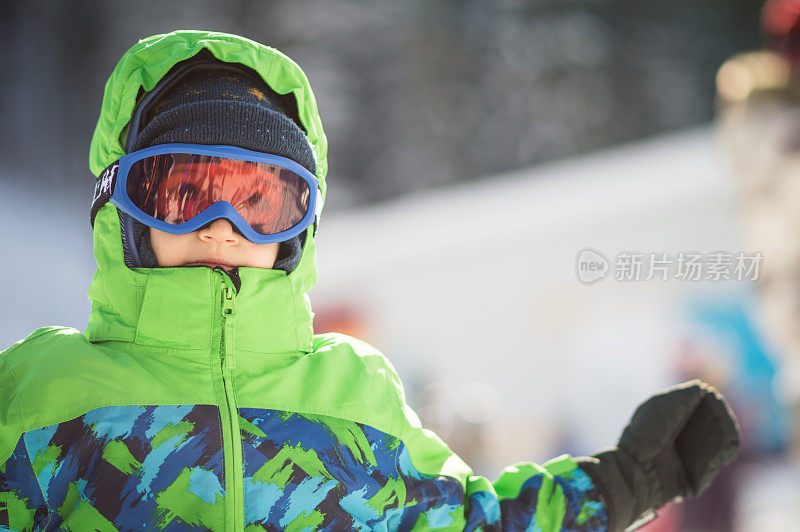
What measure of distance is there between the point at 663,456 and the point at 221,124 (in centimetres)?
93

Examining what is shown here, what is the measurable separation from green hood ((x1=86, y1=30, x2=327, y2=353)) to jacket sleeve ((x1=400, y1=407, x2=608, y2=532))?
259 millimetres

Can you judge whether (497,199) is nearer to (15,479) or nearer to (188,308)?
(188,308)

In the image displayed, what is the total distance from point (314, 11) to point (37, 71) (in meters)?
3.46

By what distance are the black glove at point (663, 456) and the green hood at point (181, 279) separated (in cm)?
57

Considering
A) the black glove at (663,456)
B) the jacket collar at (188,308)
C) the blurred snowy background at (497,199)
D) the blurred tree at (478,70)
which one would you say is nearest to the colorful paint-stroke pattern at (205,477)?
the jacket collar at (188,308)

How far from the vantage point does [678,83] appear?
8.67 m

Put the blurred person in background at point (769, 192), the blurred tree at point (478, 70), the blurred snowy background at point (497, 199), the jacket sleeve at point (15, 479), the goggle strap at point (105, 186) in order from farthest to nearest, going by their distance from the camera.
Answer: the blurred tree at point (478, 70) < the blurred snowy background at point (497, 199) < the blurred person in background at point (769, 192) < the goggle strap at point (105, 186) < the jacket sleeve at point (15, 479)

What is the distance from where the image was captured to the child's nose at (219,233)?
41.7 inches

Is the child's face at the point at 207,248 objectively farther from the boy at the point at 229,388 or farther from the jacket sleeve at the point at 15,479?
the jacket sleeve at the point at 15,479

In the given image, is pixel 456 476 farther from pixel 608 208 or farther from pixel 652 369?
pixel 608 208

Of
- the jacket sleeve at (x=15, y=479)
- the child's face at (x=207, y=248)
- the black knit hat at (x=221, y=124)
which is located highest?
the black knit hat at (x=221, y=124)

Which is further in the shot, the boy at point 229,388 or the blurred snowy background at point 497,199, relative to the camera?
the blurred snowy background at point 497,199

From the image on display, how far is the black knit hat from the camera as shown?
1.11 metres

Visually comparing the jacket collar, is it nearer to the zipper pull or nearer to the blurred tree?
the zipper pull
